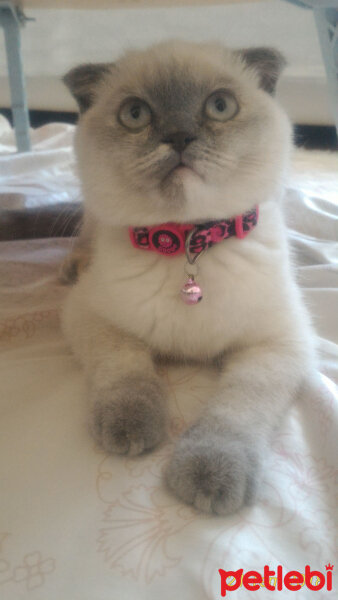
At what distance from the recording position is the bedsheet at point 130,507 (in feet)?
1.55

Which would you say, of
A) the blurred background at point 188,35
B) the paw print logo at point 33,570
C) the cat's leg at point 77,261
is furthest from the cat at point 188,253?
the blurred background at point 188,35

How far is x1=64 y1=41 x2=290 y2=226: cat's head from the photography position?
0.67m

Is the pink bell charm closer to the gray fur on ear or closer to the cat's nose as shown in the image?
the cat's nose

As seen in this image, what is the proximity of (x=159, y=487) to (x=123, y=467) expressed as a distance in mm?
54

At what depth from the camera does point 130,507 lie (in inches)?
21.5

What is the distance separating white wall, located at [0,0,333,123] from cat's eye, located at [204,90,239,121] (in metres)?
1.71

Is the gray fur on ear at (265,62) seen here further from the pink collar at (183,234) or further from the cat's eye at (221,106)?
the pink collar at (183,234)

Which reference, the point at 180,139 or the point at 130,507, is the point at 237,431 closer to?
the point at 130,507

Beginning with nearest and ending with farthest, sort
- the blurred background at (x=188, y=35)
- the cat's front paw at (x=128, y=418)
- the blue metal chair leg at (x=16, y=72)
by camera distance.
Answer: the cat's front paw at (x=128, y=418) → the blue metal chair leg at (x=16, y=72) → the blurred background at (x=188, y=35)

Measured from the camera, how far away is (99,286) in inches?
33.7

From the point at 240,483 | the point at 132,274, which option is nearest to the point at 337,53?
the point at 132,274

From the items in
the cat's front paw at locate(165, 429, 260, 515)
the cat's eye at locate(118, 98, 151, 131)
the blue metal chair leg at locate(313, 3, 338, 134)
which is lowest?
the cat's front paw at locate(165, 429, 260, 515)

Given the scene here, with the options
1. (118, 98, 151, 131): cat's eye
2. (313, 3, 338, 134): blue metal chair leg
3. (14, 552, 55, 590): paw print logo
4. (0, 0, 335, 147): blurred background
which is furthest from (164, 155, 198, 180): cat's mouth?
(0, 0, 335, 147): blurred background

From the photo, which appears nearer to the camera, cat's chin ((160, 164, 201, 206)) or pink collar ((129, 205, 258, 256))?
cat's chin ((160, 164, 201, 206))
